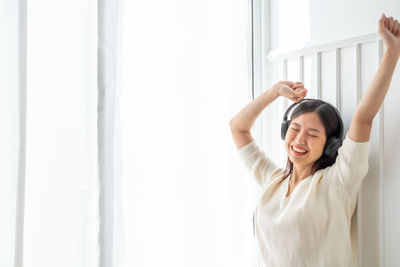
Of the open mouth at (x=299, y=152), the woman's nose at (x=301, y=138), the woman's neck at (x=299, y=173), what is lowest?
the woman's neck at (x=299, y=173)

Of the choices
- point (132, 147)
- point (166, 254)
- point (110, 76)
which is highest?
point (110, 76)

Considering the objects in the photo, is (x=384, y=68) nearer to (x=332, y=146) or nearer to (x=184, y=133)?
(x=332, y=146)

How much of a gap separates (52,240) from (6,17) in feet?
1.92

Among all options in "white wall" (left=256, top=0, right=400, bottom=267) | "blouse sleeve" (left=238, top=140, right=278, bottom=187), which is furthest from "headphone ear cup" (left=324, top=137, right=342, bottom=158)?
"blouse sleeve" (left=238, top=140, right=278, bottom=187)

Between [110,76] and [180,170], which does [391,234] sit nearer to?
[180,170]

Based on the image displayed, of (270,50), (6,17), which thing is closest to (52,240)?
(6,17)

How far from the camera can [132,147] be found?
106cm

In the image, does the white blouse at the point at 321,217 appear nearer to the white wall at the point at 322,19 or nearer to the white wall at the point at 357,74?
the white wall at the point at 357,74

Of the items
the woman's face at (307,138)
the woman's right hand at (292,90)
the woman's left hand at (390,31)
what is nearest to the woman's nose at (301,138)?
the woman's face at (307,138)

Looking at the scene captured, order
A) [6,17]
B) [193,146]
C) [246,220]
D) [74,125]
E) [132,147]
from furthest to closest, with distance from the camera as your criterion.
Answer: [246,220] → [193,146] → [132,147] → [74,125] → [6,17]

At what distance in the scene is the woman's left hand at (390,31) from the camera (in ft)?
2.61

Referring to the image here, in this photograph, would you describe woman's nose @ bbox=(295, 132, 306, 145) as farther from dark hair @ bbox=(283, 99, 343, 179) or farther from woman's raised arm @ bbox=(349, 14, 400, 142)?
woman's raised arm @ bbox=(349, 14, 400, 142)

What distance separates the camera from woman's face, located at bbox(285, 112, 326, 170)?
0.94 m

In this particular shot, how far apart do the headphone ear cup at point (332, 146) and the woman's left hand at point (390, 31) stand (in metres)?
0.26
